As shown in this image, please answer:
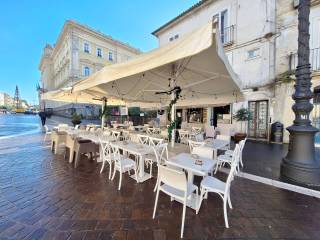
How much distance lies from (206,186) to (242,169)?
2452mm

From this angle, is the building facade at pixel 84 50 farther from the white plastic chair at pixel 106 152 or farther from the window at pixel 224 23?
the white plastic chair at pixel 106 152

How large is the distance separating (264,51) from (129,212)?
33.9 feet

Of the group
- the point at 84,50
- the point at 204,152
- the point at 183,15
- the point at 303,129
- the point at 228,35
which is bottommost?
the point at 204,152

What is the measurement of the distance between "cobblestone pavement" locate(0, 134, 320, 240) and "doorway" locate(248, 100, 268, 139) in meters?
6.85

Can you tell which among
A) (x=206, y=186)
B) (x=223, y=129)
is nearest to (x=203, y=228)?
(x=206, y=186)

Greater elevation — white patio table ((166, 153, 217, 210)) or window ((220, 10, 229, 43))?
window ((220, 10, 229, 43))

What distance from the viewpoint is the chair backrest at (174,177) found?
6.96ft

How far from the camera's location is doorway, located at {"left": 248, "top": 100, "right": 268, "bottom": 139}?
942 centimetres

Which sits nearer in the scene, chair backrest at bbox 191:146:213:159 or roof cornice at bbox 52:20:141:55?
chair backrest at bbox 191:146:213:159

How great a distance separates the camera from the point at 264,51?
30.2ft

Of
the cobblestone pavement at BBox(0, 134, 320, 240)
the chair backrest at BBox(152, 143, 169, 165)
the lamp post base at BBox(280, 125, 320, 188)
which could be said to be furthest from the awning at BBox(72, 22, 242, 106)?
the cobblestone pavement at BBox(0, 134, 320, 240)

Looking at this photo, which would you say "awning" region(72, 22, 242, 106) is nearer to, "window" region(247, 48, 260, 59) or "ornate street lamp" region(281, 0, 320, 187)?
"ornate street lamp" region(281, 0, 320, 187)

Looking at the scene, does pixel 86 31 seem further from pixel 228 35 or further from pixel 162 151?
pixel 162 151

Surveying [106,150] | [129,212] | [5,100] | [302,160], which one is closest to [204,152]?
[129,212]
